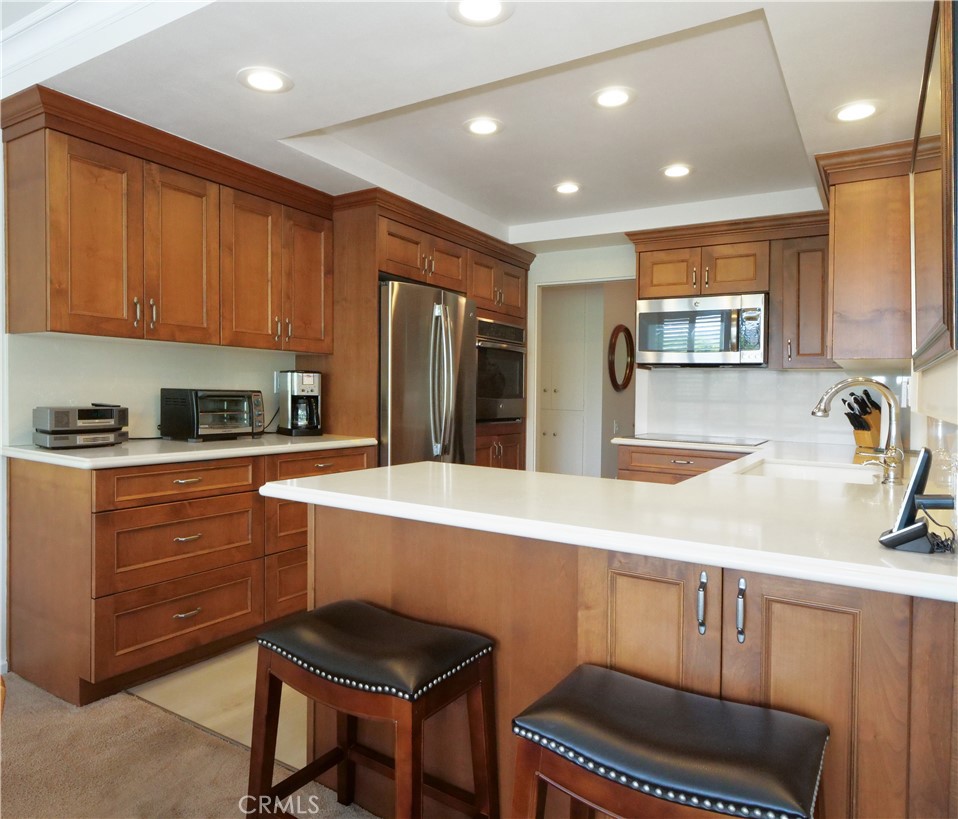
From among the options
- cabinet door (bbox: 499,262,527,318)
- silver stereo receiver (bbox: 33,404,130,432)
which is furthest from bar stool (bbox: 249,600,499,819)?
cabinet door (bbox: 499,262,527,318)

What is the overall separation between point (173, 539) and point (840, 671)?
2339mm

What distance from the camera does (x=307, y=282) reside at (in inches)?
139

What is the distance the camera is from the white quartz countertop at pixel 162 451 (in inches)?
92.6

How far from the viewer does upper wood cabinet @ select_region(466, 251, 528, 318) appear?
4.33 meters

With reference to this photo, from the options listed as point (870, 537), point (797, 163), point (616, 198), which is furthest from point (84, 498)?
point (797, 163)

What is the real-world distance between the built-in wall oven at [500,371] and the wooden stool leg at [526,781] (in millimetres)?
3335

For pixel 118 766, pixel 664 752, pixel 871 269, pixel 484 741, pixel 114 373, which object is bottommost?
pixel 118 766

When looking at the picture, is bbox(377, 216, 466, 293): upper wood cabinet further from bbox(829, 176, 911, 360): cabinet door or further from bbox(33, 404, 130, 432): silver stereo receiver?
bbox(829, 176, 911, 360): cabinet door

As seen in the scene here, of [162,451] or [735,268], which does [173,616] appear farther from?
[735,268]

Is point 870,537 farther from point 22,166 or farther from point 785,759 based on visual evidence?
point 22,166

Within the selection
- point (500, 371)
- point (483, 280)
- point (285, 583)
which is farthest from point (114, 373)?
point (500, 371)

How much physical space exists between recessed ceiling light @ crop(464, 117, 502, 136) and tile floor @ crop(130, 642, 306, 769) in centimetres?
251

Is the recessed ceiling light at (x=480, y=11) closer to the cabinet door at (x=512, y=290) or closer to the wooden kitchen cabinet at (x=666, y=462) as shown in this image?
the wooden kitchen cabinet at (x=666, y=462)

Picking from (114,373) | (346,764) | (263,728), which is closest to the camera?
(263,728)
